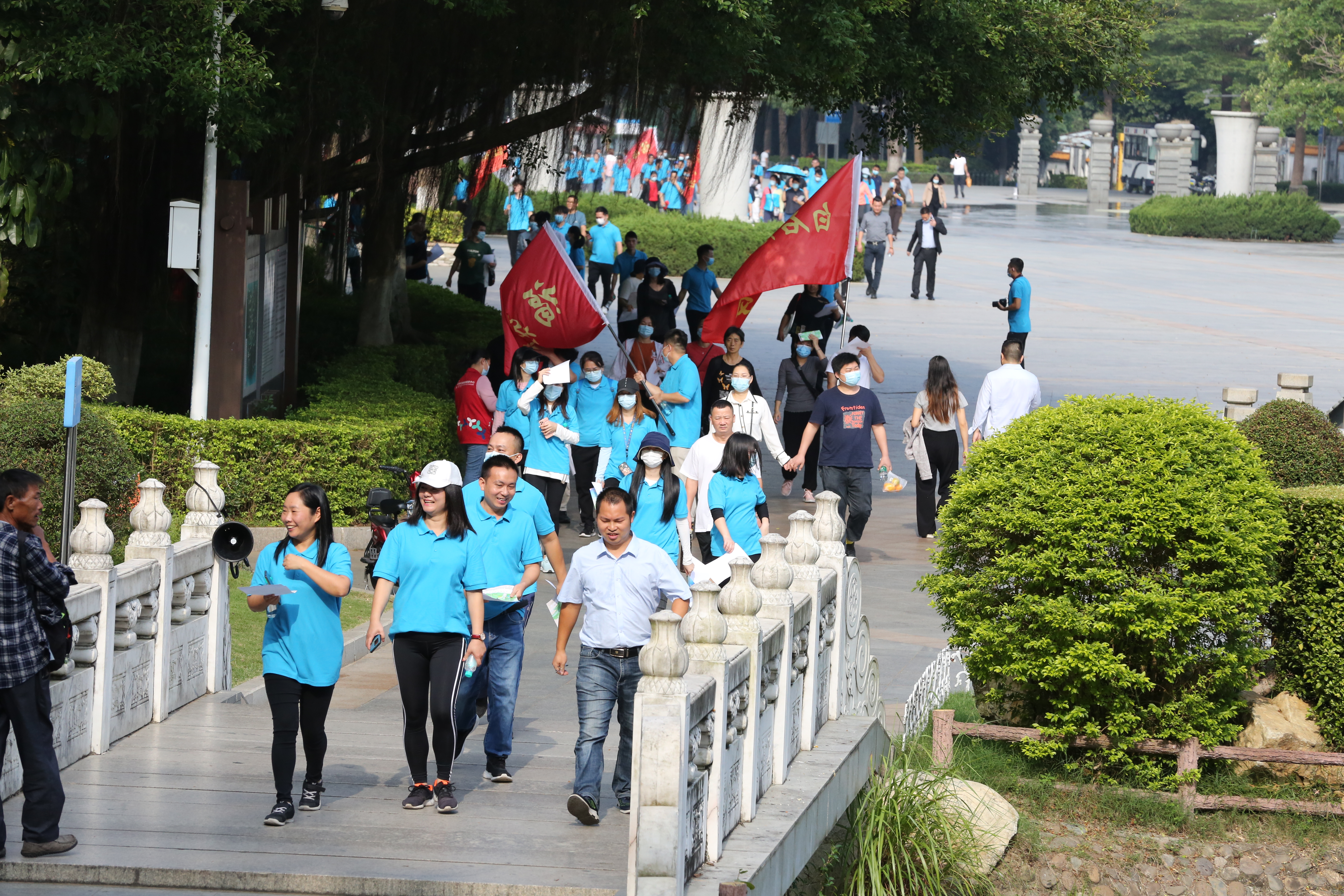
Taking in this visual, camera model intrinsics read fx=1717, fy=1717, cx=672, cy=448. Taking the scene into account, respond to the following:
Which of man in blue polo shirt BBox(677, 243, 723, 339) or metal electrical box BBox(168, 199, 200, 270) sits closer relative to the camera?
metal electrical box BBox(168, 199, 200, 270)

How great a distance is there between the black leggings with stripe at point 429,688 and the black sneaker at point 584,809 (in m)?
0.66

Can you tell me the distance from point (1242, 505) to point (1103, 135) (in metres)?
65.9

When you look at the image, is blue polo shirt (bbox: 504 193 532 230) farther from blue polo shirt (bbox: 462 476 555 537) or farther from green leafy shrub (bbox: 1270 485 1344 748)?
blue polo shirt (bbox: 462 476 555 537)

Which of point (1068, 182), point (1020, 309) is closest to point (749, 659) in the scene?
point (1020, 309)

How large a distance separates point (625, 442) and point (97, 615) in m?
6.21

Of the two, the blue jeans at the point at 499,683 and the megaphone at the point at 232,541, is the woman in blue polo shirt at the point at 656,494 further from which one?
the megaphone at the point at 232,541

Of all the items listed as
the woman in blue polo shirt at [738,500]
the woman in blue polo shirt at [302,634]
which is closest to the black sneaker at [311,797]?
the woman in blue polo shirt at [302,634]

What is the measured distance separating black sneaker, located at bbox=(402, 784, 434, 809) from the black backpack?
1.65m

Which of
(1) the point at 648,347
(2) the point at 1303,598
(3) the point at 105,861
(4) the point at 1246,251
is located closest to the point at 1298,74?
(4) the point at 1246,251

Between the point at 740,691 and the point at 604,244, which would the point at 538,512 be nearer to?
the point at 740,691

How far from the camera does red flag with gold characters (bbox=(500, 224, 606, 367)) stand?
1553 cm

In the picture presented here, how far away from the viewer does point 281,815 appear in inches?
297

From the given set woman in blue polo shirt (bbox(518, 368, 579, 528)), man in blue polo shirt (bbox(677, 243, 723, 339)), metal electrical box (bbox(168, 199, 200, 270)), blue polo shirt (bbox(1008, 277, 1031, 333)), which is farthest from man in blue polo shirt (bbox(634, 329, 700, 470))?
blue polo shirt (bbox(1008, 277, 1031, 333))

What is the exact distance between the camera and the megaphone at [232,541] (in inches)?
330
